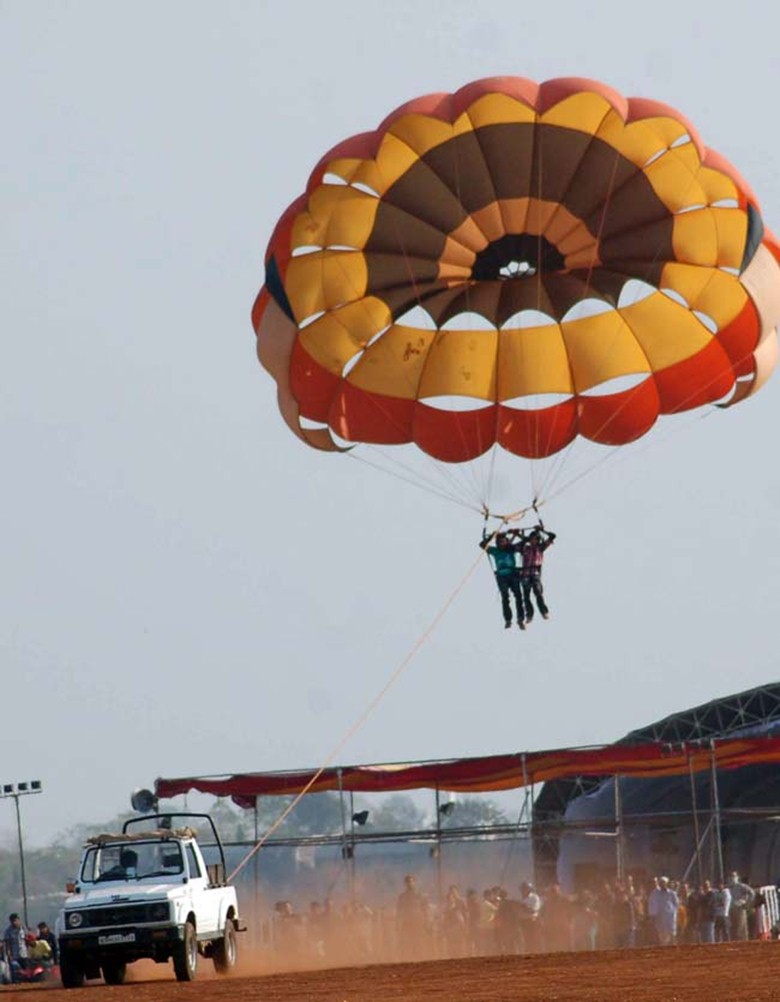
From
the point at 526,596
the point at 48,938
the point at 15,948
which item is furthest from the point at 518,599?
the point at 48,938

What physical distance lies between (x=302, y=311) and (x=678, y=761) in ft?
27.9

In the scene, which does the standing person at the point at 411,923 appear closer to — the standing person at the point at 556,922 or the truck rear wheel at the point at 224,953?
the standing person at the point at 556,922

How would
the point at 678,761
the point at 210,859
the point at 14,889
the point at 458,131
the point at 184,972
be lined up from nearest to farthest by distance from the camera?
the point at 184,972
the point at 458,131
the point at 678,761
the point at 210,859
the point at 14,889

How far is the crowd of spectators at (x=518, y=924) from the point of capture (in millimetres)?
26766

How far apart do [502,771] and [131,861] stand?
29.4ft

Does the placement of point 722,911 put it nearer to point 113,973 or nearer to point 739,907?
point 739,907

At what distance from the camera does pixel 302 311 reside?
24750mm

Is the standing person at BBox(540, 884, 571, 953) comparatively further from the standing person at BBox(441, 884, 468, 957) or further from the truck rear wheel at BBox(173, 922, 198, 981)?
the truck rear wheel at BBox(173, 922, 198, 981)

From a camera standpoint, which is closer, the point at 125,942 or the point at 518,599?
the point at 125,942

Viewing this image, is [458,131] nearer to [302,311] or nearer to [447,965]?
[302,311]

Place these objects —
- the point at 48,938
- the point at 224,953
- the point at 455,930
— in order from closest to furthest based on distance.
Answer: the point at 224,953
the point at 455,930
the point at 48,938

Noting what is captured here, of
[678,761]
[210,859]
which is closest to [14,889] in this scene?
[210,859]

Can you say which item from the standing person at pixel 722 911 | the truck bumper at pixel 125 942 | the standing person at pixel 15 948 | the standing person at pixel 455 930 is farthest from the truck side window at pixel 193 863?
the standing person at pixel 15 948

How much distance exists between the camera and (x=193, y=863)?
20922 mm
